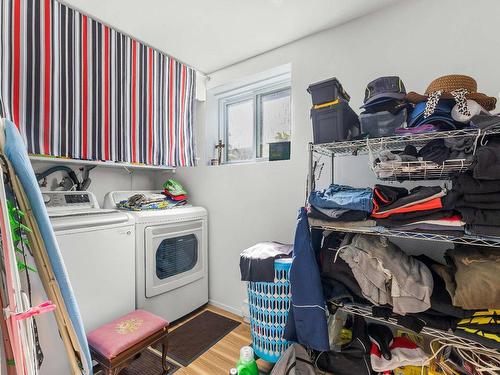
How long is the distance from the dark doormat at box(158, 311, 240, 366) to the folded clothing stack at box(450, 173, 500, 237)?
1.77 meters

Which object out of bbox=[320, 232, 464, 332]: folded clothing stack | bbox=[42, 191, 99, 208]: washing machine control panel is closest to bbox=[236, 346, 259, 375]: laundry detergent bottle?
bbox=[320, 232, 464, 332]: folded clothing stack

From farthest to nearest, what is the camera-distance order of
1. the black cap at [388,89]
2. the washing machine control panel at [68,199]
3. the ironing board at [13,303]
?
the washing machine control panel at [68,199] → the black cap at [388,89] → the ironing board at [13,303]

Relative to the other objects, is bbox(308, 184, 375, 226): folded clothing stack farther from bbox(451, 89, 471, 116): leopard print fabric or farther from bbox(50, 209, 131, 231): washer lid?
bbox(50, 209, 131, 231): washer lid

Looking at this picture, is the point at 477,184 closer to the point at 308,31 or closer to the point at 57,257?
the point at 308,31

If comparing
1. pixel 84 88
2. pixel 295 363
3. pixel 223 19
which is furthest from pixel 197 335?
pixel 223 19

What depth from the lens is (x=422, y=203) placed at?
1023 mm

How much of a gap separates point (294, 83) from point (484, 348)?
6.11ft

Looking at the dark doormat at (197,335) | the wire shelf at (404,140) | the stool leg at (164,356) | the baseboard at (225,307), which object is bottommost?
the dark doormat at (197,335)

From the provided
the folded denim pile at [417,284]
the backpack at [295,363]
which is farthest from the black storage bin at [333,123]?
the backpack at [295,363]

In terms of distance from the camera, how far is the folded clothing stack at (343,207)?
114 cm

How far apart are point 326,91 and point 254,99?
1324 mm

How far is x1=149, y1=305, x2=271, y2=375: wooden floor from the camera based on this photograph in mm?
1546

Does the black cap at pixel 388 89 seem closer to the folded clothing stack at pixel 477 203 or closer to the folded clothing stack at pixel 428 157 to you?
the folded clothing stack at pixel 428 157

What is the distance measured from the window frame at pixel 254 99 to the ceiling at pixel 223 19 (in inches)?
12.7
